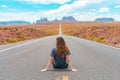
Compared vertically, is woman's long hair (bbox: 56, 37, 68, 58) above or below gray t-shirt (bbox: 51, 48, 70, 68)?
above

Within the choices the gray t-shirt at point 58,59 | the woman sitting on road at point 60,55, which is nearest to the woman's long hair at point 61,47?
the woman sitting on road at point 60,55

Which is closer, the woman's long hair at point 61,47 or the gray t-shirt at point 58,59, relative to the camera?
the woman's long hair at point 61,47

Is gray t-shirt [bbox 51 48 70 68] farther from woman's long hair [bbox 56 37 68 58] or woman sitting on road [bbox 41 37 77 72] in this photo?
woman's long hair [bbox 56 37 68 58]

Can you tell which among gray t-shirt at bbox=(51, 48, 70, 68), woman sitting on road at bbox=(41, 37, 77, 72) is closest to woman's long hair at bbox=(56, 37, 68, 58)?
woman sitting on road at bbox=(41, 37, 77, 72)

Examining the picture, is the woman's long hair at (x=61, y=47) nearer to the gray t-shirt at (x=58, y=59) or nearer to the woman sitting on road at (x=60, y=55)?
the woman sitting on road at (x=60, y=55)

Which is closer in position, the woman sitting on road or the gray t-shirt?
the woman sitting on road

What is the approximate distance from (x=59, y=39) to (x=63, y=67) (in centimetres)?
125

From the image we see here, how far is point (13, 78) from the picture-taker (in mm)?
8711

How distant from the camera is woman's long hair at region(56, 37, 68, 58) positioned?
9949 millimetres

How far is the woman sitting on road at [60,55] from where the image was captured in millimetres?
9988

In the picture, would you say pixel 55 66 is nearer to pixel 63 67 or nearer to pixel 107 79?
pixel 63 67

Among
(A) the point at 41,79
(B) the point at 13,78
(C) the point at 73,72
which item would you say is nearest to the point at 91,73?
(C) the point at 73,72

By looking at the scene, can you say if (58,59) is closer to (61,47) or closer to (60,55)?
(60,55)

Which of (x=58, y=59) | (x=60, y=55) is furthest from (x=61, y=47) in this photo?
(x=58, y=59)
